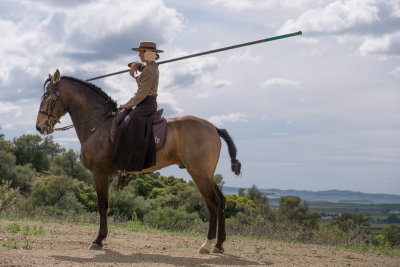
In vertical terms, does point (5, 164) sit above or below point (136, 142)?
above

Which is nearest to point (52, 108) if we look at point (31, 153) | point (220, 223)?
point (220, 223)

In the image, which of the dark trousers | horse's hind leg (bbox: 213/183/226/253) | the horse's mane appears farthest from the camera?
the horse's mane

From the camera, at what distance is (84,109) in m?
9.36

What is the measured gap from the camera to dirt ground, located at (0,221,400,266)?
299 inches

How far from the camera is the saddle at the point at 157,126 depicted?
854 centimetres

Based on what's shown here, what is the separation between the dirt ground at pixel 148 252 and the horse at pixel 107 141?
512 millimetres

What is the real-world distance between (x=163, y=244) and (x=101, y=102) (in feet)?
10.1

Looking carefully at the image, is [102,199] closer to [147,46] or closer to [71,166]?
[147,46]

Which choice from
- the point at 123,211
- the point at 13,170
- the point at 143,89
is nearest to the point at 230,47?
the point at 143,89

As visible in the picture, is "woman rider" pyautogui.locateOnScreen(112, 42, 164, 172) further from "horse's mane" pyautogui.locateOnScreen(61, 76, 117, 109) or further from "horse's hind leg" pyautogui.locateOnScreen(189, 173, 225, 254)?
"horse's hind leg" pyautogui.locateOnScreen(189, 173, 225, 254)

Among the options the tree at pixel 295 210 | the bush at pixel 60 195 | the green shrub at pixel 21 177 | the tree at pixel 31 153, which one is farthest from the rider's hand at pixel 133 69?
the tree at pixel 31 153

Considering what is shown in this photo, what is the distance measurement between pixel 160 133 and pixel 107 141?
1.05m

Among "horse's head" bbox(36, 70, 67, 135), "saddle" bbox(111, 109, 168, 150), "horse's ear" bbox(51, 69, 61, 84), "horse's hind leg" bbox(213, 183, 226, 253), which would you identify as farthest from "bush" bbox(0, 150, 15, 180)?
"horse's hind leg" bbox(213, 183, 226, 253)

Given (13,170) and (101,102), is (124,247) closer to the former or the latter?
(101,102)
